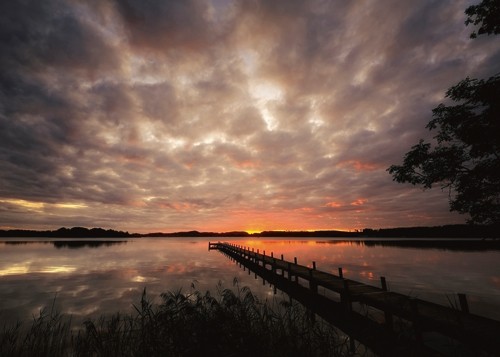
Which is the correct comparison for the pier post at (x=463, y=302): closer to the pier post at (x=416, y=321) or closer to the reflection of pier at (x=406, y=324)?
the reflection of pier at (x=406, y=324)

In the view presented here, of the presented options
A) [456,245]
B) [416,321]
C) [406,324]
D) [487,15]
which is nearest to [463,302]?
[416,321]

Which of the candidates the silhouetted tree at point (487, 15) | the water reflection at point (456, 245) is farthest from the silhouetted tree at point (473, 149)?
the water reflection at point (456, 245)

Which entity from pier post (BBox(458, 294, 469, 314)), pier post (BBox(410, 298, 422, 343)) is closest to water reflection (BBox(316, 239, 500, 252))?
pier post (BBox(458, 294, 469, 314))

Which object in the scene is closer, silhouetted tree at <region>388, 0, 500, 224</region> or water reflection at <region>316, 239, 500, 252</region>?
silhouetted tree at <region>388, 0, 500, 224</region>

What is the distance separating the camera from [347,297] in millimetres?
14188

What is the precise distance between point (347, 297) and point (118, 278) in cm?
2553

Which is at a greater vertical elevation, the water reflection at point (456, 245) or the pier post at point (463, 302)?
the water reflection at point (456, 245)

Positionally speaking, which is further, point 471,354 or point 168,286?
point 168,286

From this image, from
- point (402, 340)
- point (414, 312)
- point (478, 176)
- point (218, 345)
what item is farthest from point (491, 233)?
point (218, 345)

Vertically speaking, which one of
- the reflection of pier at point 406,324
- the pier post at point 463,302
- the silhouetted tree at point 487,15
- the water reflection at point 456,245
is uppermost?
the silhouetted tree at point 487,15

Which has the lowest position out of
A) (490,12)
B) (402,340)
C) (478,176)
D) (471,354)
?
(471,354)

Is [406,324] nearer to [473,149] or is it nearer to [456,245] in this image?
[473,149]

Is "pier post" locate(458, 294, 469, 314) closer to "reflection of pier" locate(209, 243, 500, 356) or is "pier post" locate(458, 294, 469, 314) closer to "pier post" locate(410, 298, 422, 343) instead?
"reflection of pier" locate(209, 243, 500, 356)

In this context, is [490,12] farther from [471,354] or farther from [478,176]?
[471,354]
